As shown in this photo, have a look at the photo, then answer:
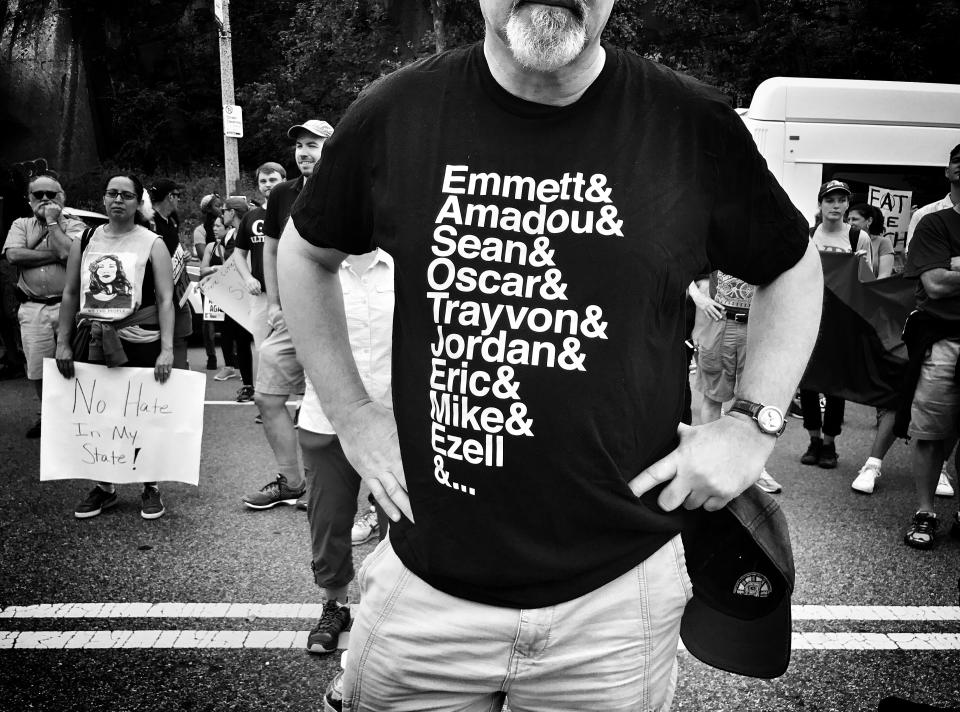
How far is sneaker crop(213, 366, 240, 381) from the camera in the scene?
30.0 ft

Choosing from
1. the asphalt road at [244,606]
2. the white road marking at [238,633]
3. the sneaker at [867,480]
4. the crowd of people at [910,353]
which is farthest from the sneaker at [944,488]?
the white road marking at [238,633]

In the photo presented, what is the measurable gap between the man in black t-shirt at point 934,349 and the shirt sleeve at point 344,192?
373 cm

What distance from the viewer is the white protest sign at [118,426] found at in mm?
4656

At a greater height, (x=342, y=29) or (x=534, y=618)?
(x=342, y=29)

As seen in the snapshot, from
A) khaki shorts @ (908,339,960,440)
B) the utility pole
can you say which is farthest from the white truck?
the utility pole

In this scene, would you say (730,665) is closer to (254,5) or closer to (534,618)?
(534,618)

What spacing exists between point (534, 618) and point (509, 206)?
67cm

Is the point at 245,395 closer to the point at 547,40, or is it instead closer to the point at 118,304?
the point at 118,304

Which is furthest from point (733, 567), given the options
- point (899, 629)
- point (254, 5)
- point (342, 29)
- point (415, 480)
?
point (254, 5)

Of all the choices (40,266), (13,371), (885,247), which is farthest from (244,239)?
(885,247)

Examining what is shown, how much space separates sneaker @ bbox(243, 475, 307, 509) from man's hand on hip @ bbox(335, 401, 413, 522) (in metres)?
3.52

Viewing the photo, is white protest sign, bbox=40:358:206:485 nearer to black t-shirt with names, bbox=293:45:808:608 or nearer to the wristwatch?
black t-shirt with names, bbox=293:45:808:608

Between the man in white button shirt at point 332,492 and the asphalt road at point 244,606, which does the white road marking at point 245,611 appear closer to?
the asphalt road at point 244,606

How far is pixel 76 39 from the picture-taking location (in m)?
23.2
